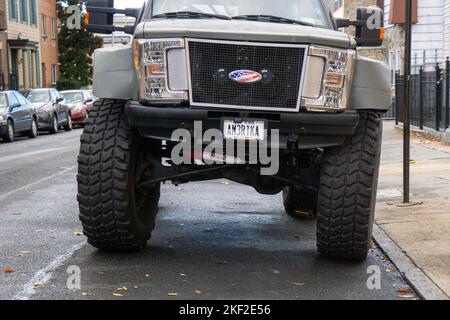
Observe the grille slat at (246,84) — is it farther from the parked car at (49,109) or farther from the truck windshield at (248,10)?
the parked car at (49,109)

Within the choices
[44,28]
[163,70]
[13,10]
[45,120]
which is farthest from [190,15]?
[44,28]

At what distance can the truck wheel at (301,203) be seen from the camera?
9.24m

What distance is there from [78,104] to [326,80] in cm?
2825

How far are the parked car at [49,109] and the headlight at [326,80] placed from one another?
22649 millimetres

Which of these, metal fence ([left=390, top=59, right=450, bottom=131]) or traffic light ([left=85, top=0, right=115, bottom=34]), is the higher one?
traffic light ([left=85, top=0, right=115, bottom=34])

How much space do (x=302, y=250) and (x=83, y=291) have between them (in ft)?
7.92

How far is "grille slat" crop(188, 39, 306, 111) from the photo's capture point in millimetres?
6254

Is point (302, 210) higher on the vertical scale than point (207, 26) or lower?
lower

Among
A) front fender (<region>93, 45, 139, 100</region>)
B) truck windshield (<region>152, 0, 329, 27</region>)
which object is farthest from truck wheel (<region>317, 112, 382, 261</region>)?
front fender (<region>93, 45, 139, 100</region>)

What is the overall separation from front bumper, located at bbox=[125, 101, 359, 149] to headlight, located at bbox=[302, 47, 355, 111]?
0.28ft

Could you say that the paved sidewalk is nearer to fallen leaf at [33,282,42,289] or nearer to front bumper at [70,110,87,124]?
fallen leaf at [33,282,42,289]

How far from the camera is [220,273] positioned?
6.49 metres

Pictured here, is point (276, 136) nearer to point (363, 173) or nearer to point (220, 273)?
point (363, 173)
